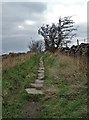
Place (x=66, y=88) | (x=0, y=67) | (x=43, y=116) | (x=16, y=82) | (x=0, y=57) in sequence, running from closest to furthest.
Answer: (x=43, y=116) < (x=66, y=88) < (x=16, y=82) < (x=0, y=67) < (x=0, y=57)

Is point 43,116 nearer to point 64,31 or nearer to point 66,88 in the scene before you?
point 66,88

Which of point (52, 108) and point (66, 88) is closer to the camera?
point (52, 108)

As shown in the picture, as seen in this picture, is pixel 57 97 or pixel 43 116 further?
pixel 57 97

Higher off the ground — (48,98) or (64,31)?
(64,31)

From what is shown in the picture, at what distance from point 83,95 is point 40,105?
1217 millimetres

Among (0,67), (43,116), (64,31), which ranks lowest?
(43,116)

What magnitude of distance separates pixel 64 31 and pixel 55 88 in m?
51.1

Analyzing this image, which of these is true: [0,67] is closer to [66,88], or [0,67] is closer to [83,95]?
[66,88]

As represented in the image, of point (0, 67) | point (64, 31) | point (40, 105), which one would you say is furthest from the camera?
point (64, 31)

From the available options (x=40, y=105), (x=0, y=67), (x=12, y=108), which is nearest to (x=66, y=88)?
(x=40, y=105)

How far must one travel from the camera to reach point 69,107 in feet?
24.5

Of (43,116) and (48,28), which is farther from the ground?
(48,28)

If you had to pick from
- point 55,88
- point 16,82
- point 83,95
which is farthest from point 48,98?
point 16,82

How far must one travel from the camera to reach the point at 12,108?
7719 mm
